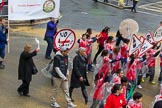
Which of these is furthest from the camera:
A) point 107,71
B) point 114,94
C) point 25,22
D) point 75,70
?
point 25,22

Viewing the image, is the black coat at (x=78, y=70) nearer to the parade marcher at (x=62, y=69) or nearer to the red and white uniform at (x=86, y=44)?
the parade marcher at (x=62, y=69)

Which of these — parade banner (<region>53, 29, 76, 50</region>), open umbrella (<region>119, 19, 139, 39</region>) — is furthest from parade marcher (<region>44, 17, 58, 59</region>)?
parade banner (<region>53, 29, 76, 50</region>)

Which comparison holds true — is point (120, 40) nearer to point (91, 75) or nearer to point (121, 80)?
point (91, 75)

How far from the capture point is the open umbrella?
13.3 metres

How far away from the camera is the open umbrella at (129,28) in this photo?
525 inches

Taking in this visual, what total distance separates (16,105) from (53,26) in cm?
423

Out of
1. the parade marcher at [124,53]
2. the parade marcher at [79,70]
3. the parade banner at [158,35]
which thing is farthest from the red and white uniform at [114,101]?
the parade banner at [158,35]

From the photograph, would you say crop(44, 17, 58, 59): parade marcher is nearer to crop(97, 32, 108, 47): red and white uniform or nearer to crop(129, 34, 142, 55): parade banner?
crop(97, 32, 108, 47): red and white uniform

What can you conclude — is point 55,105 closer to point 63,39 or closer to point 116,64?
point 63,39

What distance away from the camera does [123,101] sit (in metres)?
8.16

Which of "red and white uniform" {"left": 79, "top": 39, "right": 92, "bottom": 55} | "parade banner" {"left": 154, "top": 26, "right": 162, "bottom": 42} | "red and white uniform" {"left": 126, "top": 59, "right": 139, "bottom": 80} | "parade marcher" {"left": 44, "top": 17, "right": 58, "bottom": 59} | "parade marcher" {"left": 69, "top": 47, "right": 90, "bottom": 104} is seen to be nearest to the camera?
"parade marcher" {"left": 69, "top": 47, "right": 90, "bottom": 104}

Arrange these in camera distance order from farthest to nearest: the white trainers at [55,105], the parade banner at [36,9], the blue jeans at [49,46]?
the parade banner at [36,9] < the blue jeans at [49,46] < the white trainers at [55,105]

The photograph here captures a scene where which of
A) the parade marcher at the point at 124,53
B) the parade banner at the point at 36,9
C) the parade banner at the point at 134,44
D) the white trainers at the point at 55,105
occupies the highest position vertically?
the parade banner at the point at 36,9

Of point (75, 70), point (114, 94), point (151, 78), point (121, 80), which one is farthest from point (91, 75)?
point (114, 94)
